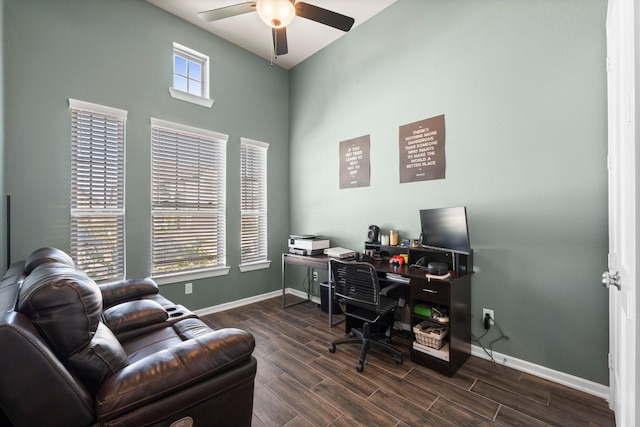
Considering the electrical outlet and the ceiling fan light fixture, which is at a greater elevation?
the ceiling fan light fixture

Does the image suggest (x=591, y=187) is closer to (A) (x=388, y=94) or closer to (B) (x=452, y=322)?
(B) (x=452, y=322)

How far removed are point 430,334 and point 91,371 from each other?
7.46 ft

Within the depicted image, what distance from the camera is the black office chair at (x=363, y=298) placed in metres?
2.31

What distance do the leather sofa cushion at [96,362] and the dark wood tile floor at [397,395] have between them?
41.3 inches

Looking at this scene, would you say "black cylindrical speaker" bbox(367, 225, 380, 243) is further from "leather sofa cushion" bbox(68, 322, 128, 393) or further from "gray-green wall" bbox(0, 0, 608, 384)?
"leather sofa cushion" bbox(68, 322, 128, 393)

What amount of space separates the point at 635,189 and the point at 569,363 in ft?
6.59

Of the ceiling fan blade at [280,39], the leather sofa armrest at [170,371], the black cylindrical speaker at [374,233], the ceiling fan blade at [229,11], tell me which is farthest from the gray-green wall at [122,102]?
the leather sofa armrest at [170,371]

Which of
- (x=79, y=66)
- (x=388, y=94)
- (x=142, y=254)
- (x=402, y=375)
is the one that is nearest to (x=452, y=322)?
(x=402, y=375)

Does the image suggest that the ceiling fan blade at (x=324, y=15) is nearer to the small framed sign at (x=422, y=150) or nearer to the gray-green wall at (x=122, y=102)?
the small framed sign at (x=422, y=150)

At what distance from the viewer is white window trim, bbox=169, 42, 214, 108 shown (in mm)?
3330

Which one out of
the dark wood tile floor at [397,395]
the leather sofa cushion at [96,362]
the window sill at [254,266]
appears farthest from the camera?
the window sill at [254,266]

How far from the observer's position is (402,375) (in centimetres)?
222

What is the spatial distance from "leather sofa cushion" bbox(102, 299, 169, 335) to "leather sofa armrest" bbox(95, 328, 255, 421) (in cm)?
90

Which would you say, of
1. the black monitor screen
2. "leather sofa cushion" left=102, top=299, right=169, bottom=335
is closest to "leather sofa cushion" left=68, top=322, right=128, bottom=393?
"leather sofa cushion" left=102, top=299, right=169, bottom=335
